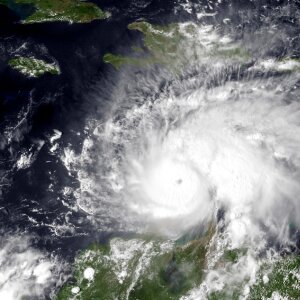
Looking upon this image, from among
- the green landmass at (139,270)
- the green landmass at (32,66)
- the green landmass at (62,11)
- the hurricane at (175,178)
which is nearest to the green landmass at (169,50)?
the hurricane at (175,178)

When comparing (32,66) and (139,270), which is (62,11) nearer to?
(32,66)

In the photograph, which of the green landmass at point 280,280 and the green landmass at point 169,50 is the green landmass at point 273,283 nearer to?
the green landmass at point 280,280

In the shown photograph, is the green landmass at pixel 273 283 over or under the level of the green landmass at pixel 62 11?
under

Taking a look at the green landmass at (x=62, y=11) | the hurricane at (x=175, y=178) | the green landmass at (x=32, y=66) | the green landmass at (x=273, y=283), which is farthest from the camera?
the green landmass at (x=62, y=11)

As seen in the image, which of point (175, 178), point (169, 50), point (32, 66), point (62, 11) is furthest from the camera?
point (62, 11)

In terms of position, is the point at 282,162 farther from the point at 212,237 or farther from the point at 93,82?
the point at 93,82

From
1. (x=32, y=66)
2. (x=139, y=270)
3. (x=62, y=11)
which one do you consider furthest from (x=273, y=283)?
(x=62, y=11)

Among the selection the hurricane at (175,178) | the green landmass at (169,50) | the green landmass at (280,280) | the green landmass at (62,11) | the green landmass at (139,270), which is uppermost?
the green landmass at (62,11)
